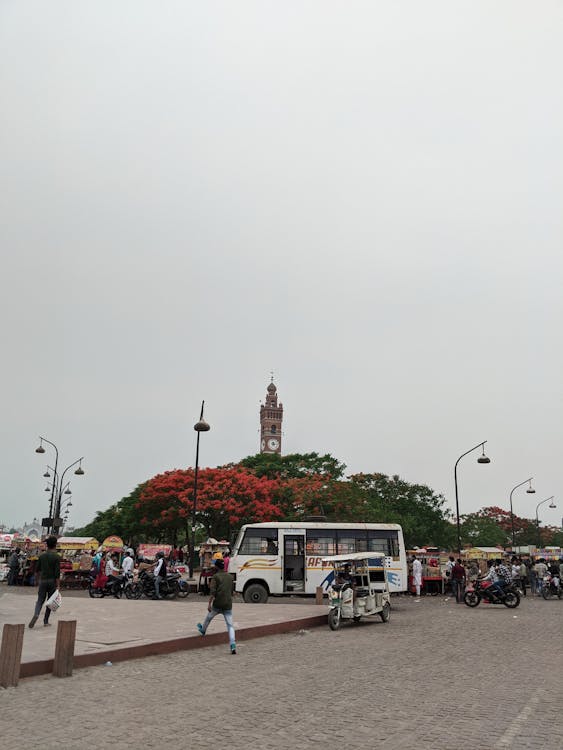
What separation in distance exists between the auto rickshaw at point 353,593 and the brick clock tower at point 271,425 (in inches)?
4384

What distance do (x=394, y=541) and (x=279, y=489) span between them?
27.0 m

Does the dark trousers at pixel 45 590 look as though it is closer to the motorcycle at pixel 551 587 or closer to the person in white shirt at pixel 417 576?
the person in white shirt at pixel 417 576

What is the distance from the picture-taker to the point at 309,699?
8070 millimetres

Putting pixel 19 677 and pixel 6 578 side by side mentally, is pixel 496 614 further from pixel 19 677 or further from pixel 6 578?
pixel 6 578

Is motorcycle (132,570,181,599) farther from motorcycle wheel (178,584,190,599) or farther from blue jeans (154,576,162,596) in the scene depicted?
motorcycle wheel (178,584,190,599)

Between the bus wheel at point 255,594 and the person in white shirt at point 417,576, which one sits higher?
the person in white shirt at point 417,576

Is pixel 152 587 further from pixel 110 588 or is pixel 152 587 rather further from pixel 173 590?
pixel 110 588

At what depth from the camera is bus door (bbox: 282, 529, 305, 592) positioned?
882 inches

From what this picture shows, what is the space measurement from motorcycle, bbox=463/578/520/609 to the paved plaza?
9037mm

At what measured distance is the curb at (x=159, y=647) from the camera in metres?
9.34

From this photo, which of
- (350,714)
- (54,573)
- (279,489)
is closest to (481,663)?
(350,714)

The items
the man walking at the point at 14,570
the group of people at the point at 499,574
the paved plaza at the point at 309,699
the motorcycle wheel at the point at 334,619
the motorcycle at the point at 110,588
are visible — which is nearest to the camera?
the paved plaza at the point at 309,699

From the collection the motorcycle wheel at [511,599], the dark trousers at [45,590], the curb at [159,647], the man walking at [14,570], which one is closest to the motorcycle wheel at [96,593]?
the man walking at [14,570]

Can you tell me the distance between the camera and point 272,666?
10586mm
